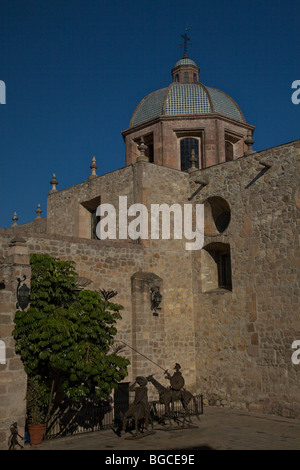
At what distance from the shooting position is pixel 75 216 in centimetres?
2189

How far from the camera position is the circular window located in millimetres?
19281

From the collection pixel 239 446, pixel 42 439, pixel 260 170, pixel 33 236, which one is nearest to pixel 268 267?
pixel 260 170

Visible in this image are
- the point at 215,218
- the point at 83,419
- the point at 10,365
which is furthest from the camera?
the point at 215,218

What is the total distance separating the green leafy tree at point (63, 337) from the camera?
1217cm

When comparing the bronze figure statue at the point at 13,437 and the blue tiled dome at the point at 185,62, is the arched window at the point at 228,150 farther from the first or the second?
the bronze figure statue at the point at 13,437

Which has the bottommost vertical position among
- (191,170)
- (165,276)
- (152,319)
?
(152,319)

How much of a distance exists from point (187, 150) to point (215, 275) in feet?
20.7

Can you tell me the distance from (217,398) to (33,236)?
27.5 feet

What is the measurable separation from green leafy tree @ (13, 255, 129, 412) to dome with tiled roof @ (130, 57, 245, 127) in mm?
A: 10783

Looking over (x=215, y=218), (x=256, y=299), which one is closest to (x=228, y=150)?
(x=215, y=218)

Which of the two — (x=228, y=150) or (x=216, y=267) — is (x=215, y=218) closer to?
(x=216, y=267)

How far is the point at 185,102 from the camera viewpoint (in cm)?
2309

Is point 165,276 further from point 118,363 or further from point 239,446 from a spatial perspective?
point 239,446

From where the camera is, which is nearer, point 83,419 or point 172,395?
point 172,395
